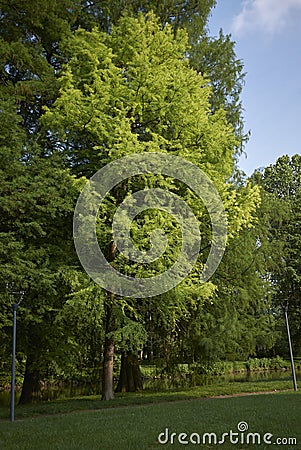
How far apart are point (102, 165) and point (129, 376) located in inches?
325

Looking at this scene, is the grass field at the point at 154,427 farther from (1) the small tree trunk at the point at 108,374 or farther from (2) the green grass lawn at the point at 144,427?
(1) the small tree trunk at the point at 108,374

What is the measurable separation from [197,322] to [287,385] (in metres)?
4.18

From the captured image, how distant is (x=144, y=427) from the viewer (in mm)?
8086

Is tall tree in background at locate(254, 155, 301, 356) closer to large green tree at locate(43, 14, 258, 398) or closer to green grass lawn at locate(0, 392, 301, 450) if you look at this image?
large green tree at locate(43, 14, 258, 398)

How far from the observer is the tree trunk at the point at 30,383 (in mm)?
15373

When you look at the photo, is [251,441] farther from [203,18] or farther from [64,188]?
[203,18]

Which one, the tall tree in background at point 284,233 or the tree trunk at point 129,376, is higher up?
the tall tree in background at point 284,233

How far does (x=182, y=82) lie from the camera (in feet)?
46.2

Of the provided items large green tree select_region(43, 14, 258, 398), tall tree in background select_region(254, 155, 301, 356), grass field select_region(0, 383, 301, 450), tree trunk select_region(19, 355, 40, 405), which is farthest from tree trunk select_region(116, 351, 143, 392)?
tall tree in background select_region(254, 155, 301, 356)

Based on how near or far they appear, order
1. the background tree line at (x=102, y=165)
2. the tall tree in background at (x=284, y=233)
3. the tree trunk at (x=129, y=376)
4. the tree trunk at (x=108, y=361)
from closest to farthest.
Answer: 1. the background tree line at (x=102, y=165)
2. the tree trunk at (x=108, y=361)
3. the tree trunk at (x=129, y=376)
4. the tall tree in background at (x=284, y=233)

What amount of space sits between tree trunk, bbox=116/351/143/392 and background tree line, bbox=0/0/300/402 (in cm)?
4

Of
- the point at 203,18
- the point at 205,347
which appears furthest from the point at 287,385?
the point at 203,18

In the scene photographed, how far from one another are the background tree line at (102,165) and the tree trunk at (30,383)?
5 cm

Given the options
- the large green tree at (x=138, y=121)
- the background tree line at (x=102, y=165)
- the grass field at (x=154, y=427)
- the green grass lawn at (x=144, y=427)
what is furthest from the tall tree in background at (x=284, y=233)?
the green grass lawn at (x=144, y=427)
